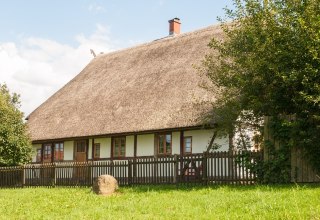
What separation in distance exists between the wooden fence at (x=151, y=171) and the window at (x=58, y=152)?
554 cm

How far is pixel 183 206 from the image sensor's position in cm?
1016

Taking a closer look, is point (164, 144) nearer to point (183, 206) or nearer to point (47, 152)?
point (47, 152)

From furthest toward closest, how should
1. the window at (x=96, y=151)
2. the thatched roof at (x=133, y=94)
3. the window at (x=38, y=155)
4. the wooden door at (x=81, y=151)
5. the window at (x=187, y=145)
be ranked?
the window at (x=38, y=155) → the wooden door at (x=81, y=151) → the window at (x=96, y=151) → the thatched roof at (x=133, y=94) → the window at (x=187, y=145)

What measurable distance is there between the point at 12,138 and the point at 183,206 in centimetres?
1601

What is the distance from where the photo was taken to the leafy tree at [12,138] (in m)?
24.0

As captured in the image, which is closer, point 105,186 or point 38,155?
point 105,186

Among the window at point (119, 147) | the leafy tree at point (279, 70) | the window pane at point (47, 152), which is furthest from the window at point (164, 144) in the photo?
the window pane at point (47, 152)

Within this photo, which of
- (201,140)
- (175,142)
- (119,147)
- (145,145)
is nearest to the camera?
(201,140)

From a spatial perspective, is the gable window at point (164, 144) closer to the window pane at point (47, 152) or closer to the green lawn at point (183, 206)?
the window pane at point (47, 152)

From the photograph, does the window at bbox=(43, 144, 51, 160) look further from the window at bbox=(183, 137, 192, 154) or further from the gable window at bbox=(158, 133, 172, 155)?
the window at bbox=(183, 137, 192, 154)

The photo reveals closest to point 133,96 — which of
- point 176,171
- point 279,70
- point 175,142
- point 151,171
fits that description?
point 175,142

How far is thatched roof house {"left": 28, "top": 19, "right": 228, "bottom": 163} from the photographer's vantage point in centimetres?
2247

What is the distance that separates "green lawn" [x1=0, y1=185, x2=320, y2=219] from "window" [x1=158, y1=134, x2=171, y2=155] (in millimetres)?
9964

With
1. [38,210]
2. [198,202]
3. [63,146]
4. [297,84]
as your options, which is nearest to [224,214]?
[198,202]
